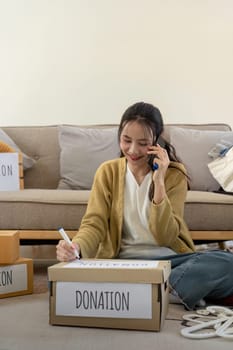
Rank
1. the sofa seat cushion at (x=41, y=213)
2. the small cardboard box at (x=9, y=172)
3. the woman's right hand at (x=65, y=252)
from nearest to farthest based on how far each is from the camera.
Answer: the woman's right hand at (x=65, y=252) → the sofa seat cushion at (x=41, y=213) → the small cardboard box at (x=9, y=172)

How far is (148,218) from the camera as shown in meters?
1.53

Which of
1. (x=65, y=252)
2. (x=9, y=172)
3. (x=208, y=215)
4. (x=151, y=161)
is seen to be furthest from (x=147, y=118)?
(x=9, y=172)

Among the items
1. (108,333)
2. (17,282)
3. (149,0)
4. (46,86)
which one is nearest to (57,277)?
(108,333)

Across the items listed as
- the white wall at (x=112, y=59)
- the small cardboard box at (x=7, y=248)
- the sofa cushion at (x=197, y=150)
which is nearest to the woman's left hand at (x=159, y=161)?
the small cardboard box at (x=7, y=248)

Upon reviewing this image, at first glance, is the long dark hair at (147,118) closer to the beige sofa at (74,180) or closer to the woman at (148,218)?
the woman at (148,218)

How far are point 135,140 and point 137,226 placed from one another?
0.85 ft

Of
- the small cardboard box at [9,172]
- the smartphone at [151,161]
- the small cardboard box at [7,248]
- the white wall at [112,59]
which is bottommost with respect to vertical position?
the small cardboard box at [7,248]

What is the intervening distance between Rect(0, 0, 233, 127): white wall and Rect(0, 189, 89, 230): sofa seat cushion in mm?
1214

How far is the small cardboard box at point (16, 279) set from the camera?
59.9 inches

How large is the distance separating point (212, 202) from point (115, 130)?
759 mm

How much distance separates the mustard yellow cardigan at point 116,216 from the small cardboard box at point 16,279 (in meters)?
0.21

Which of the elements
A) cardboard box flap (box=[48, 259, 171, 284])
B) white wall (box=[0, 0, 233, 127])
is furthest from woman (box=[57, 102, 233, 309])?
white wall (box=[0, 0, 233, 127])

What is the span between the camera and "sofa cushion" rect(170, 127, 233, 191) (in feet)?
7.74

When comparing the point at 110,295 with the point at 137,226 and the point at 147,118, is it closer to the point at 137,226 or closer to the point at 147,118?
the point at 137,226
